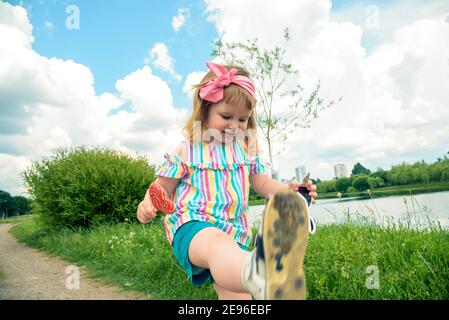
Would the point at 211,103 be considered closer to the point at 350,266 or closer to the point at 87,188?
the point at 350,266

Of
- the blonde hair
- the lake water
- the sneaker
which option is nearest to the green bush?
the lake water

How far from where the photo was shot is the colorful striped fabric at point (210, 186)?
204cm

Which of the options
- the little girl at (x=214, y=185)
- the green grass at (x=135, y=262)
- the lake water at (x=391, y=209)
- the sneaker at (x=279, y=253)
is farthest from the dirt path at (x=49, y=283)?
the sneaker at (x=279, y=253)

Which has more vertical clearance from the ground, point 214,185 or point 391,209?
point 214,185

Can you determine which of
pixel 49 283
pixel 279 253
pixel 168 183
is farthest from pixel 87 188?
pixel 279 253

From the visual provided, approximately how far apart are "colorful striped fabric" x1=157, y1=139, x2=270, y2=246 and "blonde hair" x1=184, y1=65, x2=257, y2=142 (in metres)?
0.14

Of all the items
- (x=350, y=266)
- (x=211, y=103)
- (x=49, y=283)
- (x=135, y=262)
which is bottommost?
(x=49, y=283)

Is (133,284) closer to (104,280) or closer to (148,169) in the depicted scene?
(104,280)

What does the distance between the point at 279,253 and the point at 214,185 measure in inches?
36.8

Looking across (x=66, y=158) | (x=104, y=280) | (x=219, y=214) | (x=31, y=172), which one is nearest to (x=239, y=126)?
(x=219, y=214)

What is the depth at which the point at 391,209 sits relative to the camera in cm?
385

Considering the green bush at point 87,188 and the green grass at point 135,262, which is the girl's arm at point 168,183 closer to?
the green grass at point 135,262

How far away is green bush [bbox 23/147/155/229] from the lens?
7.25 m

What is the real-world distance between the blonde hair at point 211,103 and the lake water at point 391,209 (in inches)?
44.7
